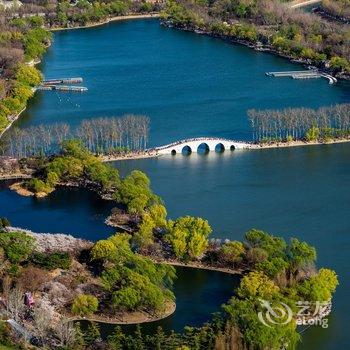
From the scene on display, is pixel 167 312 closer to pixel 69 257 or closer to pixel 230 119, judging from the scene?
pixel 69 257

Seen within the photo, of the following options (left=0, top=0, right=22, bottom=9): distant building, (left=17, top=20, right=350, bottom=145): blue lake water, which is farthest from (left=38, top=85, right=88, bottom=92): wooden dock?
(left=0, top=0, right=22, bottom=9): distant building

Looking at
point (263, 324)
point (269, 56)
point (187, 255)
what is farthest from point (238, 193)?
point (269, 56)

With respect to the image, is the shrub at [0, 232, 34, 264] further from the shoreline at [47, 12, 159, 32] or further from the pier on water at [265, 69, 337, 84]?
the shoreline at [47, 12, 159, 32]

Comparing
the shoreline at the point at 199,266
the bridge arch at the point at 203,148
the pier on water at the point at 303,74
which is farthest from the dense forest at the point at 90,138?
the pier on water at the point at 303,74

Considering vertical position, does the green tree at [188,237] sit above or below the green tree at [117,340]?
above

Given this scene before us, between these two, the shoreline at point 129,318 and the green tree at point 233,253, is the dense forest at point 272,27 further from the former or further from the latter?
the shoreline at point 129,318

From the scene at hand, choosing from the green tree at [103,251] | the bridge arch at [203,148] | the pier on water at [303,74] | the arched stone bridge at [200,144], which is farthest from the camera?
the pier on water at [303,74]

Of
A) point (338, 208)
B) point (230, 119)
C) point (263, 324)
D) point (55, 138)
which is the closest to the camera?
point (263, 324)
